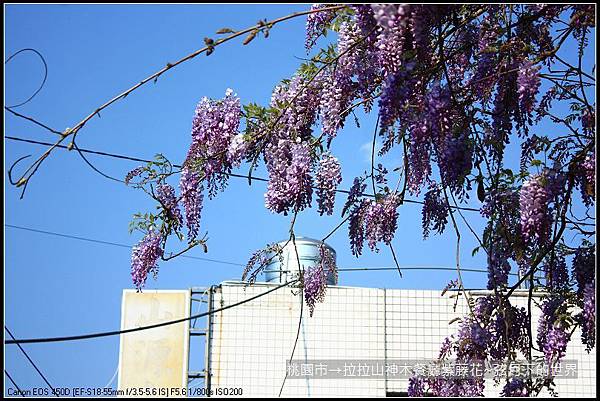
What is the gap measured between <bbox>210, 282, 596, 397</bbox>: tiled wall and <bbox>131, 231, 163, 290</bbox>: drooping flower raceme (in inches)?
99.0

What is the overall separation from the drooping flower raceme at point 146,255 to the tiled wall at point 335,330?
2515mm

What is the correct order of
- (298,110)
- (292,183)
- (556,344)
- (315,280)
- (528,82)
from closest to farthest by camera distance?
(528,82), (292,183), (298,110), (556,344), (315,280)

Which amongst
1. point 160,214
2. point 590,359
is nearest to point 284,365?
point 590,359

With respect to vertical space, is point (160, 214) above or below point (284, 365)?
above

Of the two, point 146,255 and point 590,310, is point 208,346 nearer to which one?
point 146,255

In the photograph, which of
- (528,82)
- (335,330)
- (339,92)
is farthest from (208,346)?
(528,82)

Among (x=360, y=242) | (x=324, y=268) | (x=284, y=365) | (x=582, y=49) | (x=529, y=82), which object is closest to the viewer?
(x=529, y=82)

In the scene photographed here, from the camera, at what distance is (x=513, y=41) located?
6.65 ft

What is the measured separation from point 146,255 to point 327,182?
0.72 m

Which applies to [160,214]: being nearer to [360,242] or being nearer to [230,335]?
[360,242]

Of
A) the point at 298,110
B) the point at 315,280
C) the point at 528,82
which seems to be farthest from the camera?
the point at 315,280

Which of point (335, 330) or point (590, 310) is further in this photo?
point (335, 330)

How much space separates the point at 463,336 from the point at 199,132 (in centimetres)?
103

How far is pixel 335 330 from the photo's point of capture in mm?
5094
